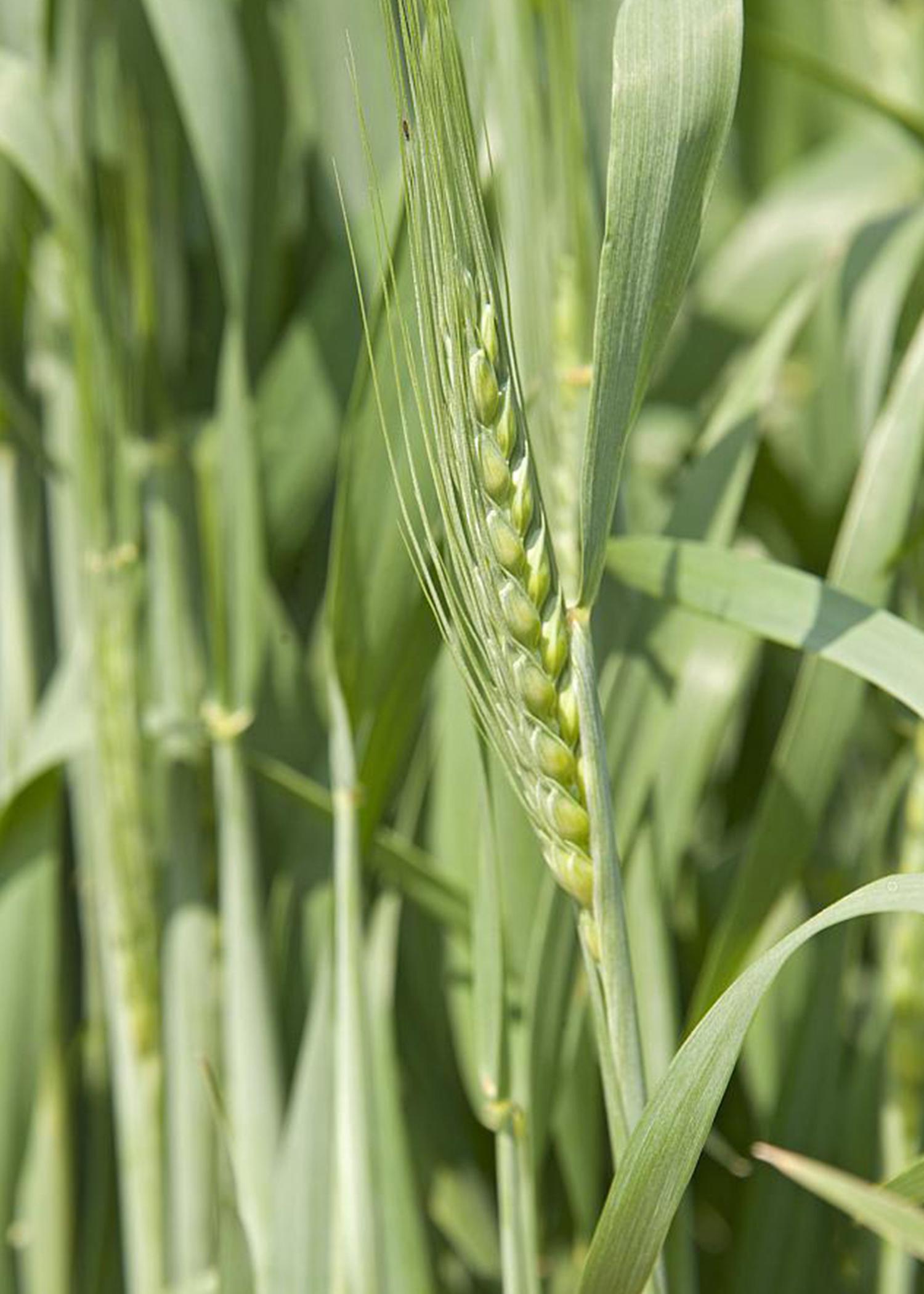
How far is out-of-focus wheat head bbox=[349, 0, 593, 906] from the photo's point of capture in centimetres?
34

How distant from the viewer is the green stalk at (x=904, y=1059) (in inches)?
21.5

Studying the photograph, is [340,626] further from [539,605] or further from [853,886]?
[853,886]

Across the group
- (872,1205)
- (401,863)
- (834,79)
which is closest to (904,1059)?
(401,863)

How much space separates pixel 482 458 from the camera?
0.35 meters

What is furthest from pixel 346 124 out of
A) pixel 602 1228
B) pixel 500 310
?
pixel 602 1228

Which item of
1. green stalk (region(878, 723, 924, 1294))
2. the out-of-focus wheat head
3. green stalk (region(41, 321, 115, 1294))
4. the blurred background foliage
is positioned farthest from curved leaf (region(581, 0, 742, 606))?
green stalk (region(41, 321, 115, 1294))

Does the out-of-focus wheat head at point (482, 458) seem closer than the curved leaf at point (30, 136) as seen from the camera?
Yes

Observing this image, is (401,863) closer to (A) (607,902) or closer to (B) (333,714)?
(B) (333,714)

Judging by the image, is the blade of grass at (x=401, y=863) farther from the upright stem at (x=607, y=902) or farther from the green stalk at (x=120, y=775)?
the upright stem at (x=607, y=902)

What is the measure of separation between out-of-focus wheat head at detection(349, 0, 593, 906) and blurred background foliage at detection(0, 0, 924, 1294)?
8 centimetres

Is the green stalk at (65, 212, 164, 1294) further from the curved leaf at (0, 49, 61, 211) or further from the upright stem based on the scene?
the upright stem

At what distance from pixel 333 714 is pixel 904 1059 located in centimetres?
25

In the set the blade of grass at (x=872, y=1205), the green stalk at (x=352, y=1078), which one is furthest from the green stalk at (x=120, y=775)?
the blade of grass at (x=872, y=1205)

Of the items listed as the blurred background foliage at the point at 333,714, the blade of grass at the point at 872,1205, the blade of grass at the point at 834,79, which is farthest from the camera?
the blade of grass at the point at 834,79
